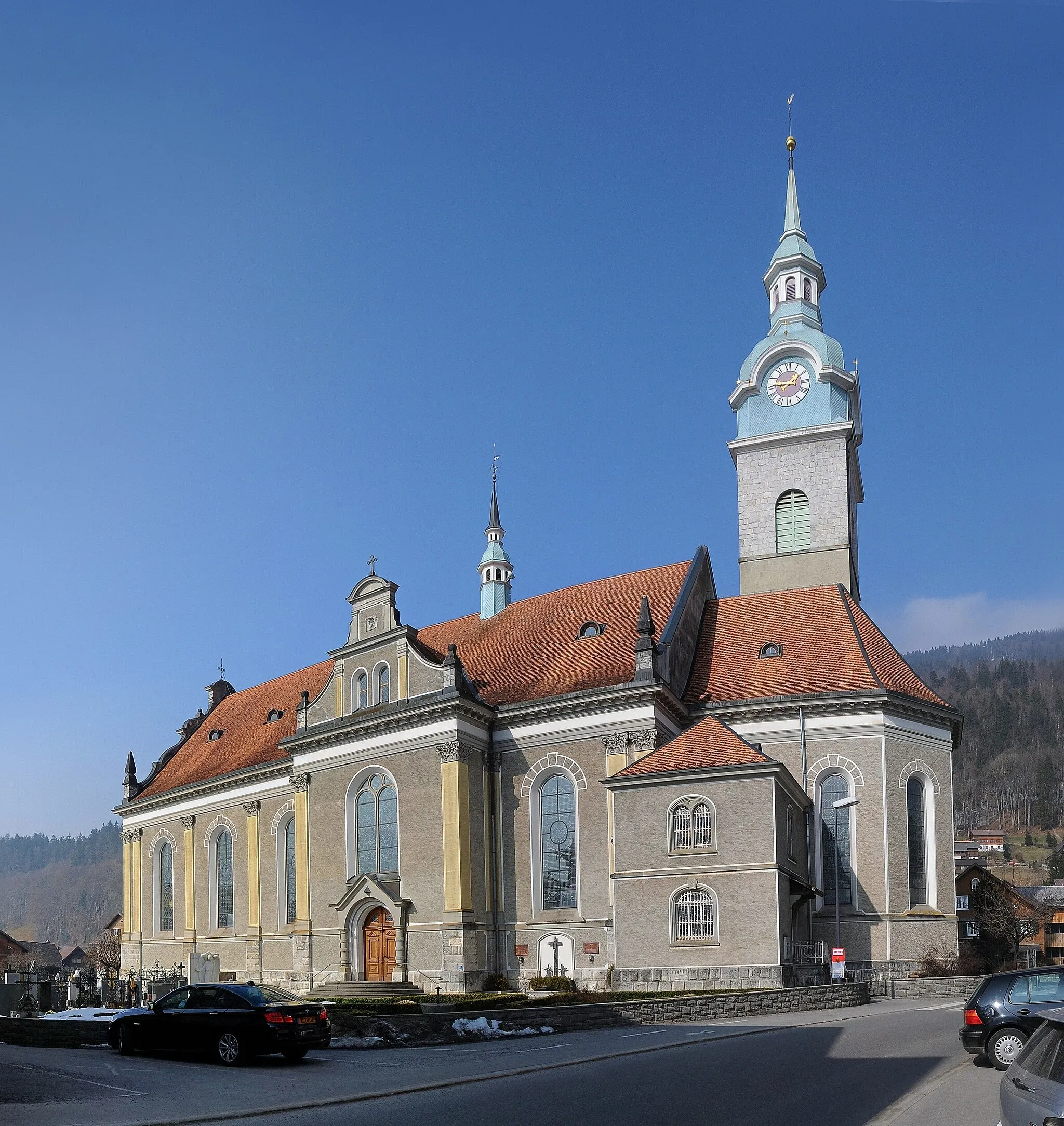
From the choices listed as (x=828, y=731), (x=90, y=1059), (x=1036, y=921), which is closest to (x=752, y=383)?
(x=828, y=731)

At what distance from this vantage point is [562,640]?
43625mm

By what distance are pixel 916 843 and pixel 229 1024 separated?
26303mm

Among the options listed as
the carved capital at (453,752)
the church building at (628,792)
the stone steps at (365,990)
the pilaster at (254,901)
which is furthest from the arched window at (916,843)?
the pilaster at (254,901)

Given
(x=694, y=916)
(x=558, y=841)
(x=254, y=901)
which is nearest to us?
(x=694, y=916)

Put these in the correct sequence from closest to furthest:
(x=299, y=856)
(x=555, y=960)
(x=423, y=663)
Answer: (x=555, y=960) < (x=423, y=663) < (x=299, y=856)

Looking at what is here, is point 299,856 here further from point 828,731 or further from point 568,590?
point 828,731

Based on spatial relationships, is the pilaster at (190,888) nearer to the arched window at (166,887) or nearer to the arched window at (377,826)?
the arched window at (166,887)

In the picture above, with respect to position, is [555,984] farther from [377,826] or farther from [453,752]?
[377,826]

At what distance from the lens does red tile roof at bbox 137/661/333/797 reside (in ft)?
172

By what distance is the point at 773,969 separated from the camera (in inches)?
1233

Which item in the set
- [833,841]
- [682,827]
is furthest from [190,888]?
[833,841]

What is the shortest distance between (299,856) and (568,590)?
14239 millimetres

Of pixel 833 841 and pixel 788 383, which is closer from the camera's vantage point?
pixel 833 841

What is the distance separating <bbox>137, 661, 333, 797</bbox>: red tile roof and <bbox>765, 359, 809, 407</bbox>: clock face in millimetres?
22467
